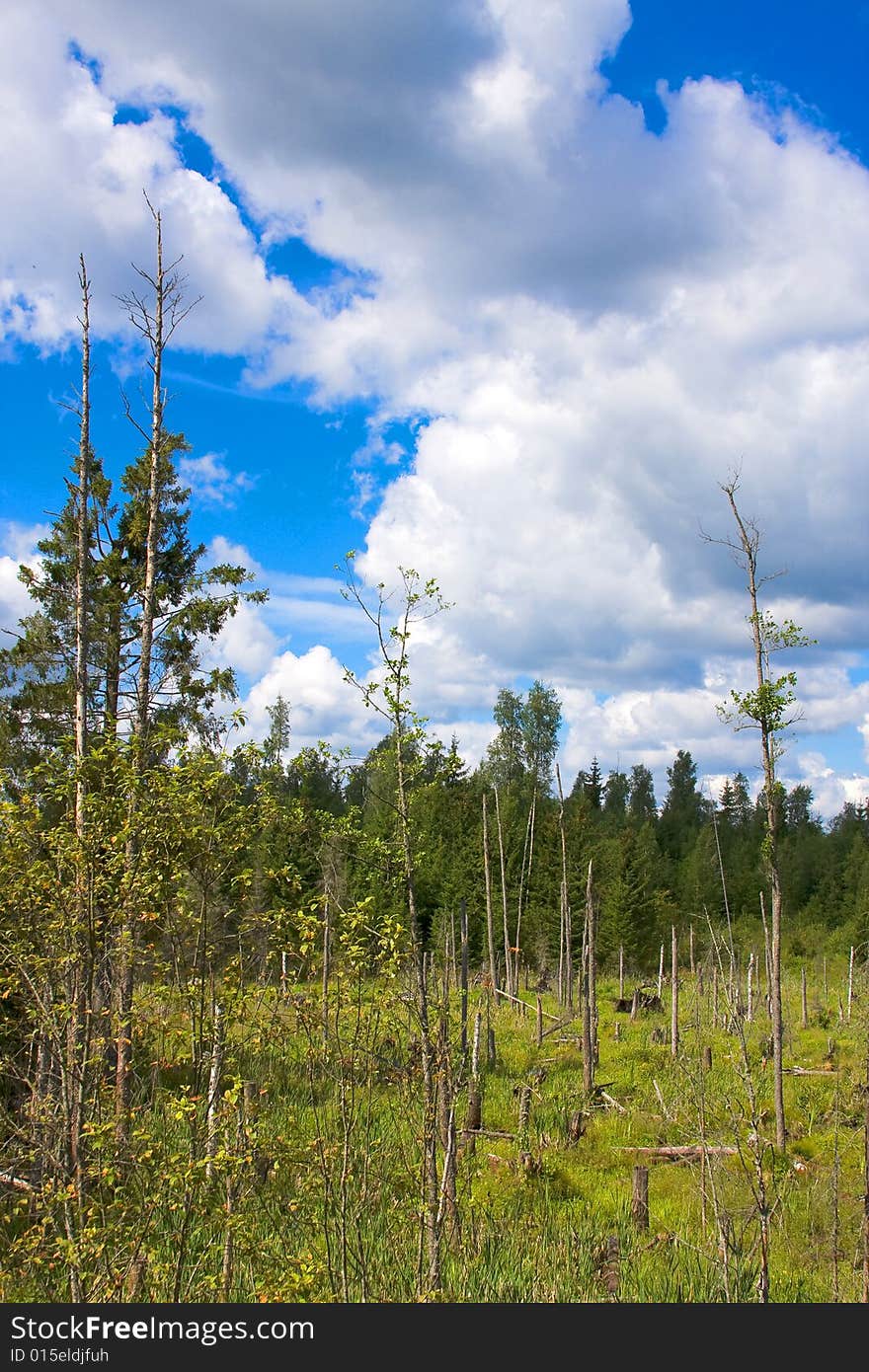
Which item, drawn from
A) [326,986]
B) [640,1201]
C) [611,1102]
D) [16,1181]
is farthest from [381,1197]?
[611,1102]

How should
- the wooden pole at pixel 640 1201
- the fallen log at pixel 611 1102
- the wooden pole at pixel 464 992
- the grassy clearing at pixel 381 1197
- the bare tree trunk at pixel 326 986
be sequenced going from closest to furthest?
the grassy clearing at pixel 381 1197
the bare tree trunk at pixel 326 986
the wooden pole at pixel 464 992
the wooden pole at pixel 640 1201
the fallen log at pixel 611 1102

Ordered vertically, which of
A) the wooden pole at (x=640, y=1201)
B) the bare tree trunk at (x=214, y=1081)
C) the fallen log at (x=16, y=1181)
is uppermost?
the bare tree trunk at (x=214, y=1081)

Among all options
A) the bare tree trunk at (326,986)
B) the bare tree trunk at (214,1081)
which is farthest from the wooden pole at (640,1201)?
the bare tree trunk at (214,1081)

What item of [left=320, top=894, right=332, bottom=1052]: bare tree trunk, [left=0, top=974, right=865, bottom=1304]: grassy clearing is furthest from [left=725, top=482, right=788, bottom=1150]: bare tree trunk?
[left=320, top=894, right=332, bottom=1052]: bare tree trunk

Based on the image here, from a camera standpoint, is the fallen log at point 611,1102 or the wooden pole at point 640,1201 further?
the fallen log at point 611,1102

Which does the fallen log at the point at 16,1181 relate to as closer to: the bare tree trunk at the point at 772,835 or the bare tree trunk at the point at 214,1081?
the bare tree trunk at the point at 214,1081

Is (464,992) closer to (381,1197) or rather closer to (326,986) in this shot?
(381,1197)

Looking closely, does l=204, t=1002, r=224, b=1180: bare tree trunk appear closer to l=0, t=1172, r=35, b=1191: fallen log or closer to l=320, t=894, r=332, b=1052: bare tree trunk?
l=320, t=894, r=332, b=1052: bare tree trunk

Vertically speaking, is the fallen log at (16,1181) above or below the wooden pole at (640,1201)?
above

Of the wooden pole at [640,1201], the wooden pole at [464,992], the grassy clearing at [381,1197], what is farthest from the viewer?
the wooden pole at [640,1201]

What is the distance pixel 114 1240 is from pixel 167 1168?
0.80 m

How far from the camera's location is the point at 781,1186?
40.1 feet
